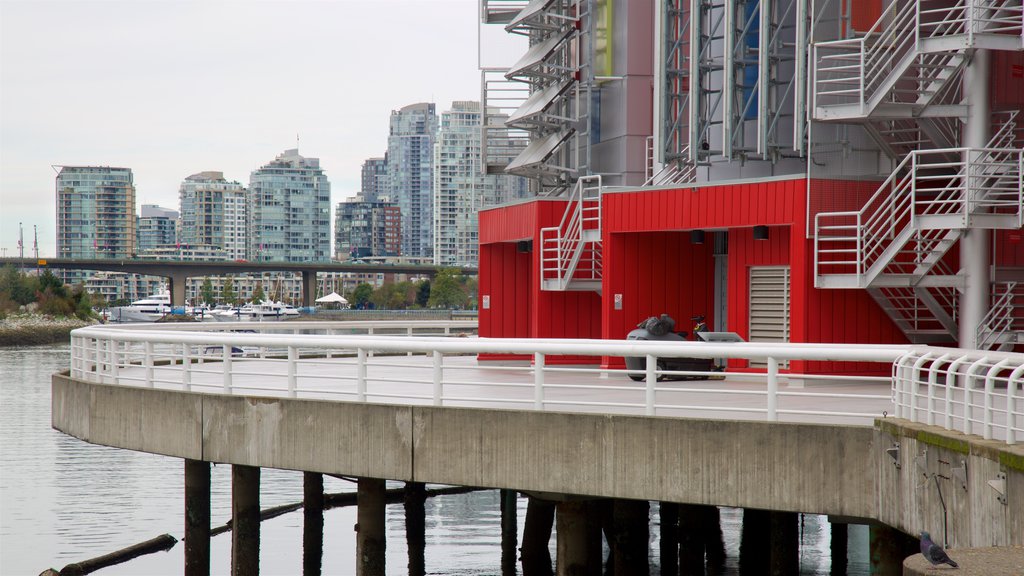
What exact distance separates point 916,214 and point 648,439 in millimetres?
9916

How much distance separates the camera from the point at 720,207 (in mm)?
24266

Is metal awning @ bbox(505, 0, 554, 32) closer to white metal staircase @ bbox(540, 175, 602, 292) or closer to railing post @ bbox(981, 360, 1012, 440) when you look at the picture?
white metal staircase @ bbox(540, 175, 602, 292)

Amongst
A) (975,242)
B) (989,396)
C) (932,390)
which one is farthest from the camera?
(975,242)

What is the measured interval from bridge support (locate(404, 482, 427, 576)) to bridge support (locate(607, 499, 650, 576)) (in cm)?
682

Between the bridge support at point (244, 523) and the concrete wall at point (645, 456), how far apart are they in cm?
57

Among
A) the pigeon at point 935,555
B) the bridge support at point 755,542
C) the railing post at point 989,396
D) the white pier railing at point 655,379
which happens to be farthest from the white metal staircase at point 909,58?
the pigeon at point 935,555

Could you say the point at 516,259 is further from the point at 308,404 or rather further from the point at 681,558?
the point at 308,404

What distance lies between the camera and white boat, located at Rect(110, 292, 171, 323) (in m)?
156

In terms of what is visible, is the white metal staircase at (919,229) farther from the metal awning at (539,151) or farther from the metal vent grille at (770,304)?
the metal awning at (539,151)

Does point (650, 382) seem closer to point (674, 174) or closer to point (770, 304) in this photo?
point (770, 304)

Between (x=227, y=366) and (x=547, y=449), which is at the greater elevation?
(x=227, y=366)

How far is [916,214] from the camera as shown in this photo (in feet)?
71.7

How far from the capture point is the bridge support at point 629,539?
17859 mm

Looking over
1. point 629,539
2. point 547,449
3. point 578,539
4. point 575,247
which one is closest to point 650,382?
point 547,449
